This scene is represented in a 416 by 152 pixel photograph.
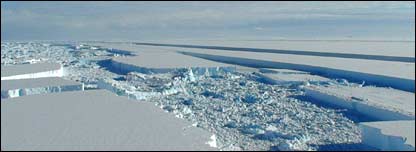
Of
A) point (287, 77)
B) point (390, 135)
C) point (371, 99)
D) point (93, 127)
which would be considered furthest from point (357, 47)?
point (93, 127)

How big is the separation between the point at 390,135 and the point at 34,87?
6397mm

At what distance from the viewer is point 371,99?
9.06 metres

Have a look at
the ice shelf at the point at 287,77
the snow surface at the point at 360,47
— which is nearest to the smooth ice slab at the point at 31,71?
the ice shelf at the point at 287,77

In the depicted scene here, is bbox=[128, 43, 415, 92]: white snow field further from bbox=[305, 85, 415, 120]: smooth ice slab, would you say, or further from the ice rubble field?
the ice rubble field

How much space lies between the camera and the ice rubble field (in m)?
6.76

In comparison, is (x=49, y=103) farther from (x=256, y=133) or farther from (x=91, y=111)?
(x=256, y=133)

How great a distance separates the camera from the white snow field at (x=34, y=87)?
9.38 m

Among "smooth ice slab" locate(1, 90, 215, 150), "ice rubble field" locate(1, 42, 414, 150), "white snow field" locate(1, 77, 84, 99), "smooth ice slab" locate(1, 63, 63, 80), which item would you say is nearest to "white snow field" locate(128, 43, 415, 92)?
"ice rubble field" locate(1, 42, 414, 150)

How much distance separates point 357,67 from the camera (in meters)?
13.2

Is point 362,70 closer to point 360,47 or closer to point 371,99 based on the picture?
point 371,99

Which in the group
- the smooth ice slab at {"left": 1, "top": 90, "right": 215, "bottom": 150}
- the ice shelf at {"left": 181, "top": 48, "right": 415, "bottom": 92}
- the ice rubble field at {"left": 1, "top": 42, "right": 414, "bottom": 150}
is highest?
the ice shelf at {"left": 181, "top": 48, "right": 415, "bottom": 92}

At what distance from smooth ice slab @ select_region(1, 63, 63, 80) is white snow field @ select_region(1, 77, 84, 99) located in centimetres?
163

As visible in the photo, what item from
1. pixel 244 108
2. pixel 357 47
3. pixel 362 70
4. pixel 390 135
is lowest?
pixel 244 108

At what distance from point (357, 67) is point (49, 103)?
7996 mm
